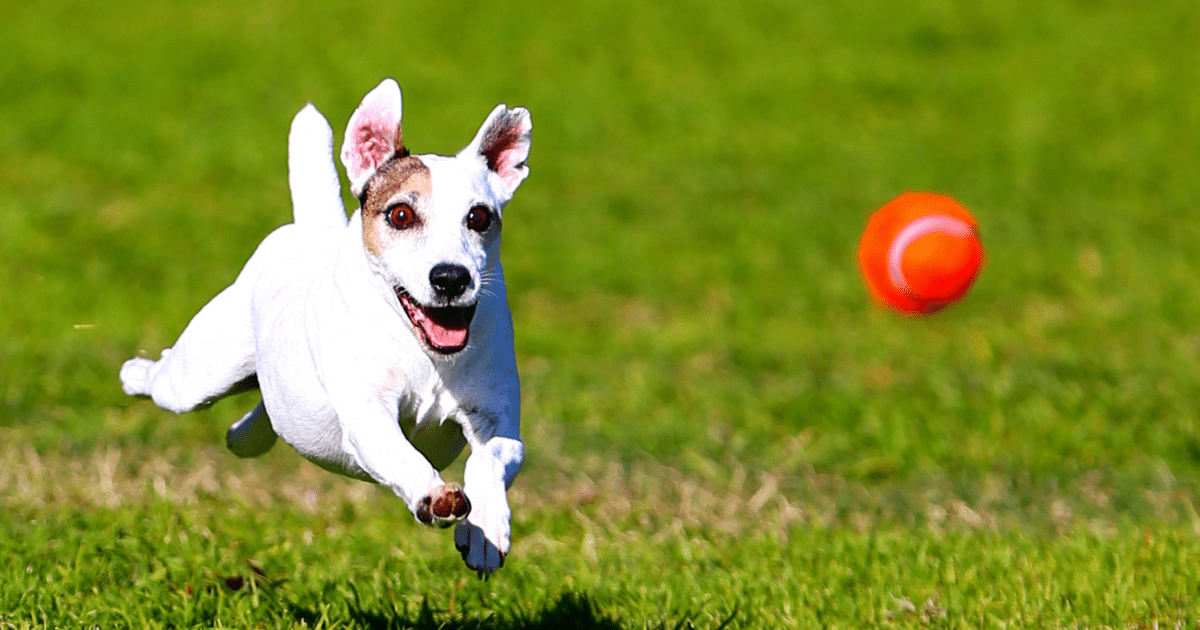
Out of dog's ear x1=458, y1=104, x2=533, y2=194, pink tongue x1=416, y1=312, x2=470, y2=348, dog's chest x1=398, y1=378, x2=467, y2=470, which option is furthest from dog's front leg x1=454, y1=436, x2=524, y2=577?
dog's ear x1=458, y1=104, x2=533, y2=194

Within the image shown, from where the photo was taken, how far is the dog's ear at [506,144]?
4.02 meters

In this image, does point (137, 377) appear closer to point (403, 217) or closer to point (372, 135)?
point (372, 135)

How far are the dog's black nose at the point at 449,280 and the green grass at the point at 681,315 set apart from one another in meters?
1.56

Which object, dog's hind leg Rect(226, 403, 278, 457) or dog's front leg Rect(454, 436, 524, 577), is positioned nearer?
dog's front leg Rect(454, 436, 524, 577)

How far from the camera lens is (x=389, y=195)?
3.91 meters

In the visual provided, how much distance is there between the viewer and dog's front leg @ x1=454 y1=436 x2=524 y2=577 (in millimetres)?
3732

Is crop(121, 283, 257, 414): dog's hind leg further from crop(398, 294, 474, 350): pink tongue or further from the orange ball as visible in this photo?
the orange ball

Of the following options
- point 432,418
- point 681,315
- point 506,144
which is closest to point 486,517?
point 432,418

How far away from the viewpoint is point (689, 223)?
1321 cm

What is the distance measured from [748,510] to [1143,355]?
4.24 meters

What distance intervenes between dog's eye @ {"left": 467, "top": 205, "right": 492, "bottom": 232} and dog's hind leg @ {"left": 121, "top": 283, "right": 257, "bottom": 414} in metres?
1.12

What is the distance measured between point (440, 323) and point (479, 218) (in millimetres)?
316

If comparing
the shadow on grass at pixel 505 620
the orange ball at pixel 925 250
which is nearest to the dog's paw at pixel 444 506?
the shadow on grass at pixel 505 620

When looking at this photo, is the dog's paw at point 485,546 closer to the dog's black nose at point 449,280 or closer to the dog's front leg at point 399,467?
the dog's front leg at point 399,467
